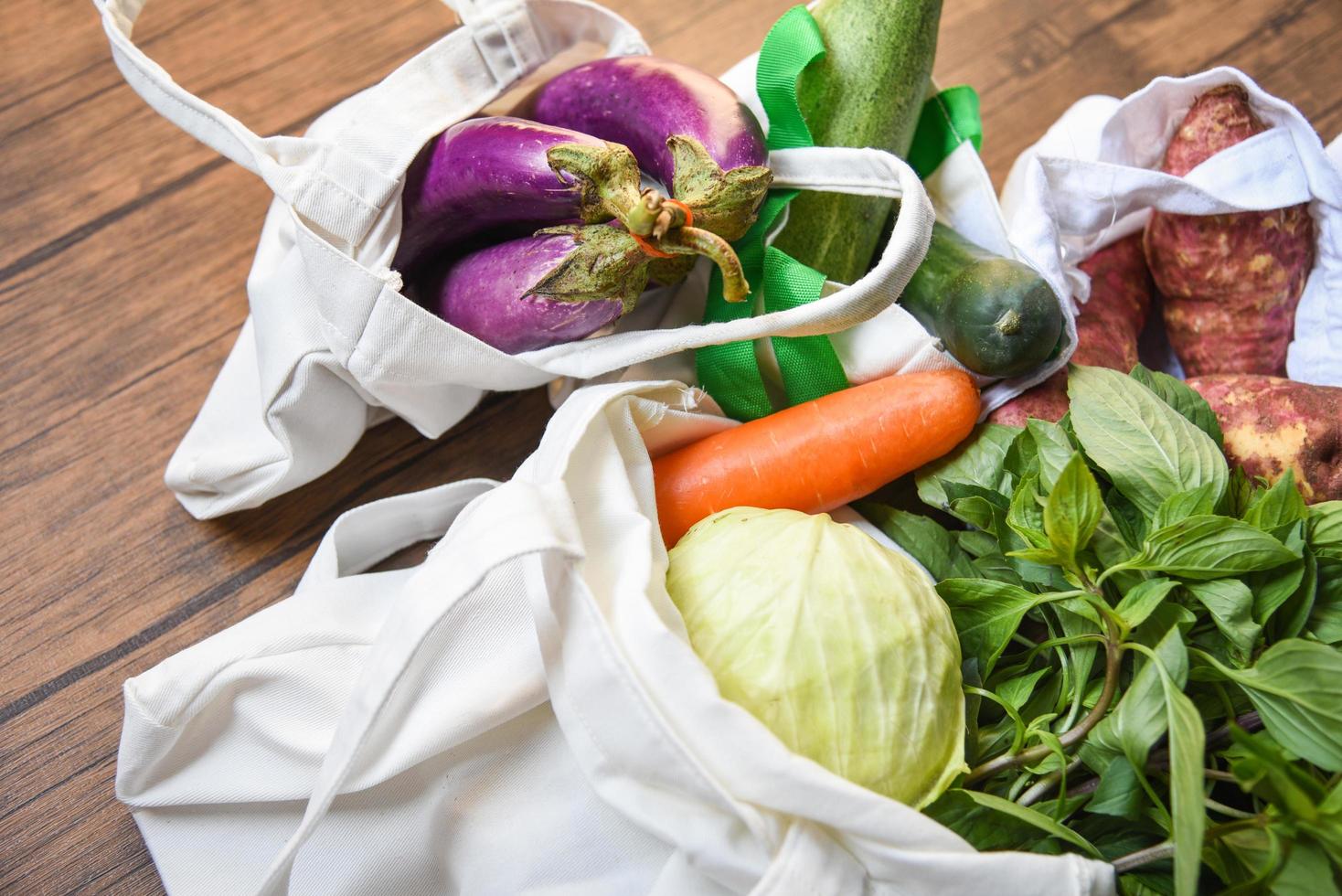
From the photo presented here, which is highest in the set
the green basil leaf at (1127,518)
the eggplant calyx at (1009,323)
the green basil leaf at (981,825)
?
the eggplant calyx at (1009,323)

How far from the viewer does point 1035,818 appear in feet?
1.73

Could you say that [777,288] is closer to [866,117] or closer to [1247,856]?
[866,117]

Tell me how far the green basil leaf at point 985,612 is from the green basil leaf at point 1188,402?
199 mm

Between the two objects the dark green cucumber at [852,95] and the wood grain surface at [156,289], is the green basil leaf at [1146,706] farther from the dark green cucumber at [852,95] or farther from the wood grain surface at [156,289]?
the wood grain surface at [156,289]

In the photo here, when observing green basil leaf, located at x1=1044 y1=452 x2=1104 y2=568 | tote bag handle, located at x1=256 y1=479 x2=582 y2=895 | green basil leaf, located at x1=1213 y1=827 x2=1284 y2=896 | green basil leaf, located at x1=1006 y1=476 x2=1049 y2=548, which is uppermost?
tote bag handle, located at x1=256 y1=479 x2=582 y2=895

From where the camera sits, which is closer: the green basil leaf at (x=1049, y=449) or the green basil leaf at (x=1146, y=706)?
the green basil leaf at (x=1146, y=706)

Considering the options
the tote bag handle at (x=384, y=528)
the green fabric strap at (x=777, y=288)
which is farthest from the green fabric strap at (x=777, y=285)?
the tote bag handle at (x=384, y=528)

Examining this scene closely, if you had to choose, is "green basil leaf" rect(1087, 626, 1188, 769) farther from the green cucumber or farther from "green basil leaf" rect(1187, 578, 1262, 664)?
the green cucumber

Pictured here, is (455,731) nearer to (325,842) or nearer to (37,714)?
(325,842)

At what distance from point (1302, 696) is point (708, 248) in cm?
42

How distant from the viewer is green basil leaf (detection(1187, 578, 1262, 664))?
1.80 ft

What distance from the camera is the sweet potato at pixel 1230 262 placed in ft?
2.56

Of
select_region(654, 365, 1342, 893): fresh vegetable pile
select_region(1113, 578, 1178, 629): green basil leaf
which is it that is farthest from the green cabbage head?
select_region(1113, 578, 1178, 629): green basil leaf

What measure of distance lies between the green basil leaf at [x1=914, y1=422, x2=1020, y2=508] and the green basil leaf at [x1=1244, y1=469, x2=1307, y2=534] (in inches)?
6.4
